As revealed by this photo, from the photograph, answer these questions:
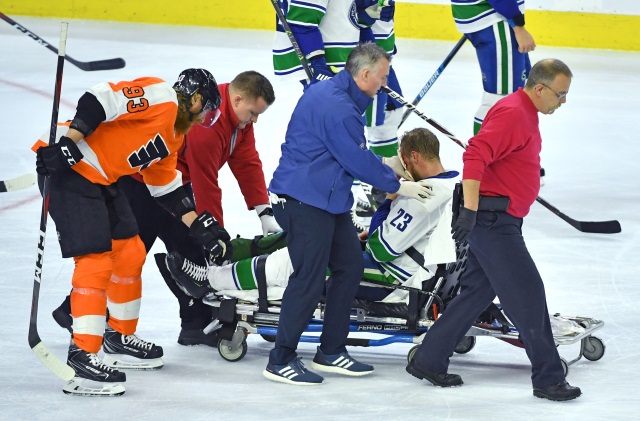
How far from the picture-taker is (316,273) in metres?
4.00

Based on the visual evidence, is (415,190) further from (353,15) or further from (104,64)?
(104,64)

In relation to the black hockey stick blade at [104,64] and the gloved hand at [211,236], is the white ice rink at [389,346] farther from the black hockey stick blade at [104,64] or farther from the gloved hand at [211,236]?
the gloved hand at [211,236]

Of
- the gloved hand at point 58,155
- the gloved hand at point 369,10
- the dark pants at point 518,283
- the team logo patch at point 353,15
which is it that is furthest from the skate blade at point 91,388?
the gloved hand at point 369,10

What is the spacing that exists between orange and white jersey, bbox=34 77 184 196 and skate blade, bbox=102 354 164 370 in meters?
0.65

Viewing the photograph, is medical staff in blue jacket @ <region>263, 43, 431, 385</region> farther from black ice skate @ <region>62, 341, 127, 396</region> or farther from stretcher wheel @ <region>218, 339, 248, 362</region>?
black ice skate @ <region>62, 341, 127, 396</region>

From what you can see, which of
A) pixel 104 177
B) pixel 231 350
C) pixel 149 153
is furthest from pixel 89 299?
pixel 231 350

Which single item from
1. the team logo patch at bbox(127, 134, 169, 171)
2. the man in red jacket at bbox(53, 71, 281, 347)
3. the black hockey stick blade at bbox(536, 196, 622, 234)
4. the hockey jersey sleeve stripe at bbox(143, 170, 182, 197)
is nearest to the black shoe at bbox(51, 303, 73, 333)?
the man in red jacket at bbox(53, 71, 281, 347)

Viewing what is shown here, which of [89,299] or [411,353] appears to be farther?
[411,353]

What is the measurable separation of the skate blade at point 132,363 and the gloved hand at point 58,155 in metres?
0.77

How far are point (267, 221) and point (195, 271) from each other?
58 cm

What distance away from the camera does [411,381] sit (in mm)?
4090

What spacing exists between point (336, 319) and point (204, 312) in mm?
622

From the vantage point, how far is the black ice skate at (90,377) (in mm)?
3844

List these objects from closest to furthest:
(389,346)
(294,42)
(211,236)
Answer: (211,236)
(389,346)
(294,42)
